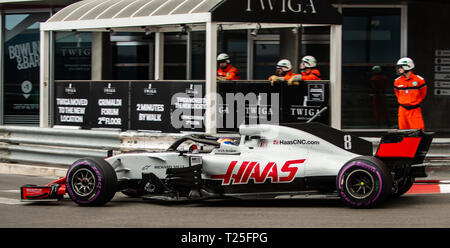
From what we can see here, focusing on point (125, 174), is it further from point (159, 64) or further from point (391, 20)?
point (391, 20)

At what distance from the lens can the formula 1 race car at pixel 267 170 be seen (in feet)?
27.6

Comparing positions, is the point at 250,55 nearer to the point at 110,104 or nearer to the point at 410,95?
the point at 110,104

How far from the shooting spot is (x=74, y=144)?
13.0 metres

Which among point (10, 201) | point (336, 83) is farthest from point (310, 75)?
point (10, 201)

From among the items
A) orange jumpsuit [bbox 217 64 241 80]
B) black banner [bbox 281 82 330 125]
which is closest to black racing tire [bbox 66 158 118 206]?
black banner [bbox 281 82 330 125]

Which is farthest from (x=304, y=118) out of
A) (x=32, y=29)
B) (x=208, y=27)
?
(x=32, y=29)

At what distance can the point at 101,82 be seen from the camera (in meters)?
13.9

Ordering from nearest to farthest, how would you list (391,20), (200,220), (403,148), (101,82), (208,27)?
(200,220)
(403,148)
(208,27)
(101,82)
(391,20)

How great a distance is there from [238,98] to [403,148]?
413cm

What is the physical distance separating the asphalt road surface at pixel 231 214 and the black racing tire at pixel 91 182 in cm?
13

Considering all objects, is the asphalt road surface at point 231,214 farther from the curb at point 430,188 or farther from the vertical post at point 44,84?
the vertical post at point 44,84

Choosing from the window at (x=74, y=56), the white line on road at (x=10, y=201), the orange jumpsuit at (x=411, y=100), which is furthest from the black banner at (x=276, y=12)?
the window at (x=74, y=56)

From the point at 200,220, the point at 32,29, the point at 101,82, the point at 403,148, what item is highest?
the point at 32,29

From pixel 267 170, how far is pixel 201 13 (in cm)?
421
